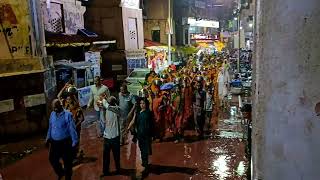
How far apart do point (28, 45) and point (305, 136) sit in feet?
42.1

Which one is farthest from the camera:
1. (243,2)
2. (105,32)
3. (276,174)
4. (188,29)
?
(188,29)

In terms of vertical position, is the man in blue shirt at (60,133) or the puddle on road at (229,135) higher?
the man in blue shirt at (60,133)

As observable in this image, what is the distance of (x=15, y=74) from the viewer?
40.9 ft

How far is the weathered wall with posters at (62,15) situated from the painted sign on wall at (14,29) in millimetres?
5611

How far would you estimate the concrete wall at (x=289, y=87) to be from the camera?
1446 millimetres

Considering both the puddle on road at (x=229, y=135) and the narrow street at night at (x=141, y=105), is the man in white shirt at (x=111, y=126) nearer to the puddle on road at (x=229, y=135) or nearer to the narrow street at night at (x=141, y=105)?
the narrow street at night at (x=141, y=105)

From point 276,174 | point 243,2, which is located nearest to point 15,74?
point 276,174

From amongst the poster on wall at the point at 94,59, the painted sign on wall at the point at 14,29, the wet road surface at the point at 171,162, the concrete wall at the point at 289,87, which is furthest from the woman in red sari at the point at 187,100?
the concrete wall at the point at 289,87

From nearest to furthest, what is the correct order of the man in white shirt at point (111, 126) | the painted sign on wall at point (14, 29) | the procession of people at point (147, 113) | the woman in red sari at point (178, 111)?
the man in white shirt at point (111, 126), the procession of people at point (147, 113), the woman in red sari at point (178, 111), the painted sign on wall at point (14, 29)

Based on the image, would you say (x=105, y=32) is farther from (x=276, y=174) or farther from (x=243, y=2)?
(x=276, y=174)

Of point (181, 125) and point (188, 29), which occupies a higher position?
point (188, 29)

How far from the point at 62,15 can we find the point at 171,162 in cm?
1361

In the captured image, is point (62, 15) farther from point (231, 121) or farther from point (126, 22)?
point (231, 121)

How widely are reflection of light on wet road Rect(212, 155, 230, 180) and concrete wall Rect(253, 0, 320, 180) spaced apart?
6.99 m
